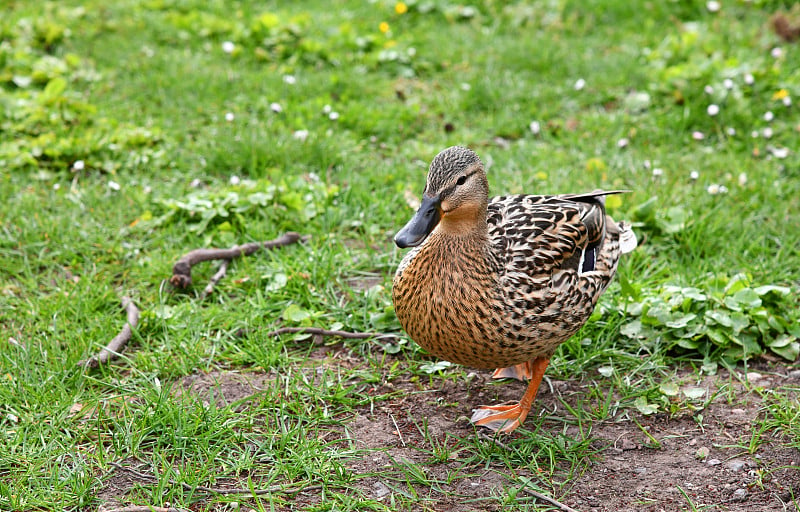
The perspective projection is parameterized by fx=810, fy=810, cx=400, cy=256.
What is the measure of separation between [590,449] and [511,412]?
0.37 metres

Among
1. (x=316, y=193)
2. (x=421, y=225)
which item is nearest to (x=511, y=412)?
(x=421, y=225)

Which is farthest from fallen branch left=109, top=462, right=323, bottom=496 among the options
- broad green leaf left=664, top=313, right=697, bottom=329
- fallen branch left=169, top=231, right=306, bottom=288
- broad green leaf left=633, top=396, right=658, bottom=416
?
broad green leaf left=664, top=313, right=697, bottom=329

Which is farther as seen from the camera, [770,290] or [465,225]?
[770,290]

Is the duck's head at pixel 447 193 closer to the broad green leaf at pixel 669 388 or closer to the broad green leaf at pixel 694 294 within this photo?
Answer: the broad green leaf at pixel 669 388

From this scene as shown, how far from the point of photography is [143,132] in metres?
5.73

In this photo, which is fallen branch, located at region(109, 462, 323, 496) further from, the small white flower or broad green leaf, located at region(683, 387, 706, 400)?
the small white flower

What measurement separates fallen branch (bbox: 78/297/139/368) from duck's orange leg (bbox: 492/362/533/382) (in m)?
1.80

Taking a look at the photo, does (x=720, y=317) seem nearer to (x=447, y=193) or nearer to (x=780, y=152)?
(x=447, y=193)

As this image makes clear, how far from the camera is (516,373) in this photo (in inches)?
155

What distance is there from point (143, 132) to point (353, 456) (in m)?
3.35

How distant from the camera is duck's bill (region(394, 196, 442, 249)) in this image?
3020 millimetres

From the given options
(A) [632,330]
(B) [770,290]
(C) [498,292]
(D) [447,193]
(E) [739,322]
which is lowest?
(A) [632,330]

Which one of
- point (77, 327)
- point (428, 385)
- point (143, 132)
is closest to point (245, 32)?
point (143, 132)

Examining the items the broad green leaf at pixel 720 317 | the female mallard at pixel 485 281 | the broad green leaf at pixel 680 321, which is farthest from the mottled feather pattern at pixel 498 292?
the broad green leaf at pixel 720 317
